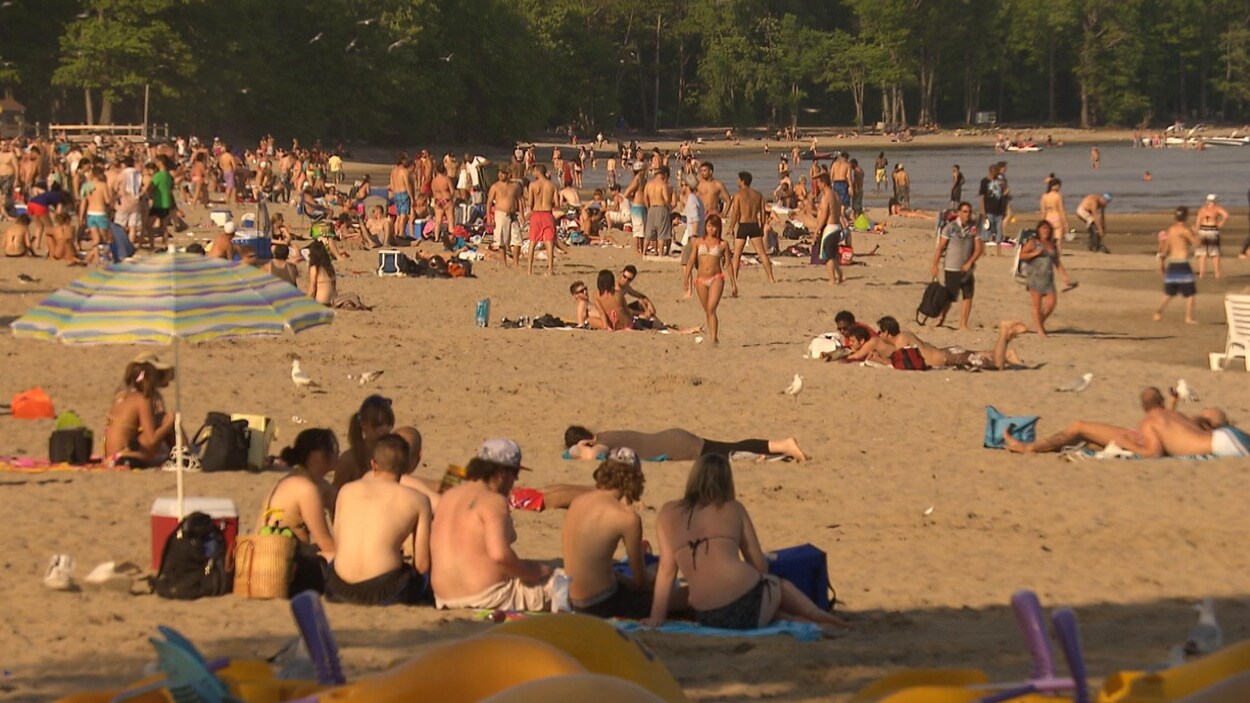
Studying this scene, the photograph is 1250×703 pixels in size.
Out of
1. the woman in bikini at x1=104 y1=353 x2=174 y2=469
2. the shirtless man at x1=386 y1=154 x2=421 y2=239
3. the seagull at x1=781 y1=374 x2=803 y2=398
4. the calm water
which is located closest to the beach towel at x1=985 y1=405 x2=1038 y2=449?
the seagull at x1=781 y1=374 x2=803 y2=398

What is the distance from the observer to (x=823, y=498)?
1033 cm

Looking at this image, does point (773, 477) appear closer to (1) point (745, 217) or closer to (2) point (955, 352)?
(2) point (955, 352)

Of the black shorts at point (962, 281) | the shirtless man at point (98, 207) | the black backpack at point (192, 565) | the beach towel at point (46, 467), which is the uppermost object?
the shirtless man at point (98, 207)

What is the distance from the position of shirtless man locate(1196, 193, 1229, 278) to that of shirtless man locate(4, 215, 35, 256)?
15.7m

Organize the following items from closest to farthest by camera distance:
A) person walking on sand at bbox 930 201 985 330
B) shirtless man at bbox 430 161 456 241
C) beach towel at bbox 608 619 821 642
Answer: beach towel at bbox 608 619 821 642, person walking on sand at bbox 930 201 985 330, shirtless man at bbox 430 161 456 241

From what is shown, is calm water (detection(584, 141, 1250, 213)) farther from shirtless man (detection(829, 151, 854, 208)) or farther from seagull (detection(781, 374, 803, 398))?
seagull (detection(781, 374, 803, 398))

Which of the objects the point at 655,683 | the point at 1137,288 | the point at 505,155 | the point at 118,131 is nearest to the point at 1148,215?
the point at 1137,288

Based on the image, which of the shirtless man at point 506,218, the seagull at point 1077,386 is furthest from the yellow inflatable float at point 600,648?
the shirtless man at point 506,218

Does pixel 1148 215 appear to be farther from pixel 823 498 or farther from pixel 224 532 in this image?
pixel 224 532

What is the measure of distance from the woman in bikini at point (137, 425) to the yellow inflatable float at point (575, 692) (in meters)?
8.55

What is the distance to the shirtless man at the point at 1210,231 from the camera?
23562 mm

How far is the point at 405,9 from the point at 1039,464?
67105 millimetres

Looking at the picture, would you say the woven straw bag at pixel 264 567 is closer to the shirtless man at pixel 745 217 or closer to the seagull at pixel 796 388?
the seagull at pixel 796 388

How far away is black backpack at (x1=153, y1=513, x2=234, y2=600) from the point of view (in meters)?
7.41
